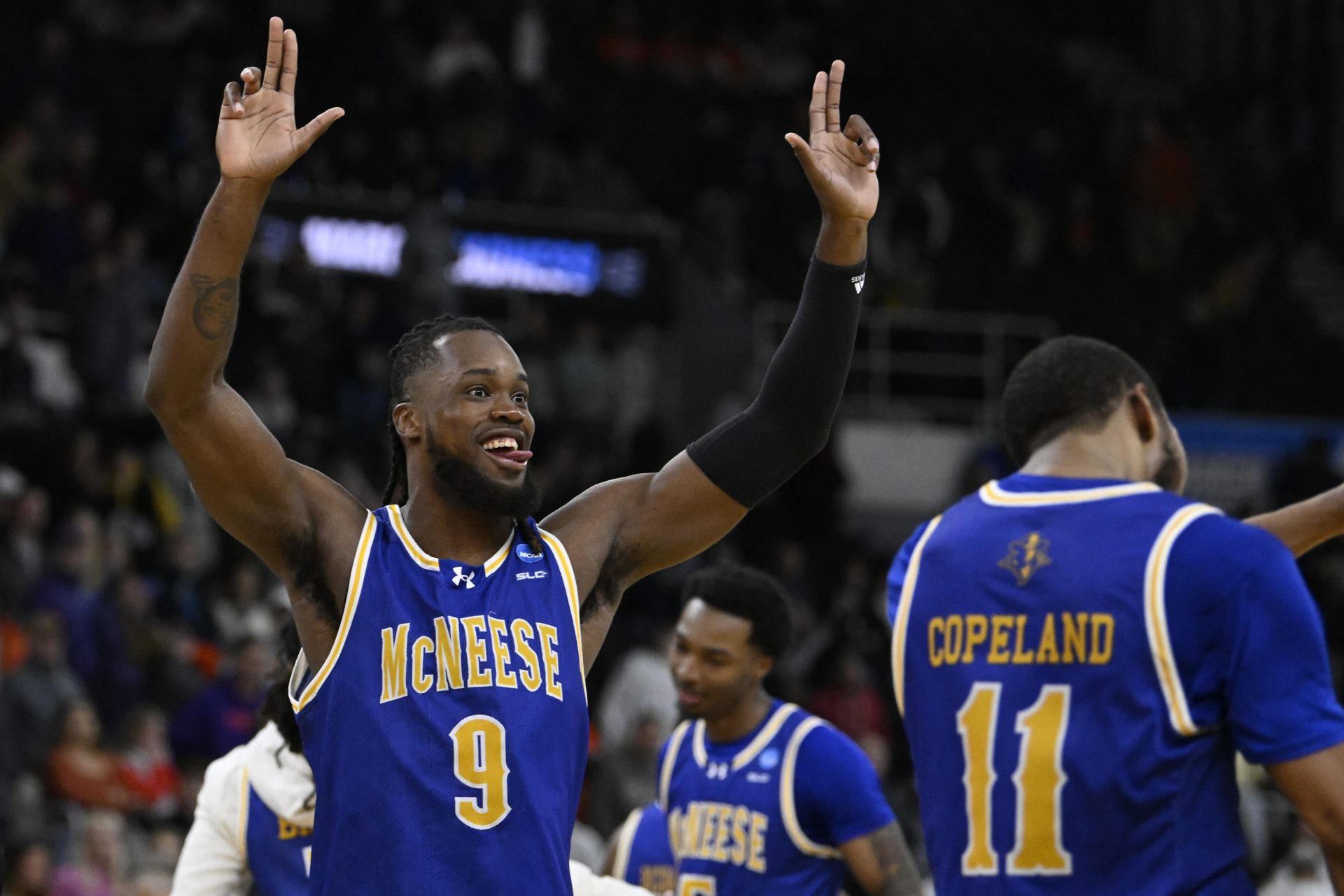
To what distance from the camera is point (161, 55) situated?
1656 cm

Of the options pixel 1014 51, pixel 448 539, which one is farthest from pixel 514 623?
pixel 1014 51

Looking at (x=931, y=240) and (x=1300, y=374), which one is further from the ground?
(x=931, y=240)

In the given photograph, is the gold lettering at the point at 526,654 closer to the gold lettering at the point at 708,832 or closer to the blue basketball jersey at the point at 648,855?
the gold lettering at the point at 708,832

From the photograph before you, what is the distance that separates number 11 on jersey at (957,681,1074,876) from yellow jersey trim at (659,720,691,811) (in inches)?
113

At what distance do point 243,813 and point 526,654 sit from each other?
1.70 meters

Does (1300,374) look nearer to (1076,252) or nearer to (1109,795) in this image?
(1076,252)

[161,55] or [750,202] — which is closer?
[161,55]

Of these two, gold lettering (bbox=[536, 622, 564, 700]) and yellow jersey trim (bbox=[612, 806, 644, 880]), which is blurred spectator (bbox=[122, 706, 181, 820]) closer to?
yellow jersey trim (bbox=[612, 806, 644, 880])

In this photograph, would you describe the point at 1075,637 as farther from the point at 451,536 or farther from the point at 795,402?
the point at 451,536

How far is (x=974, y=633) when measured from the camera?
412 centimetres

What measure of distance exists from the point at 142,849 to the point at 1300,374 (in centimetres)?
1369

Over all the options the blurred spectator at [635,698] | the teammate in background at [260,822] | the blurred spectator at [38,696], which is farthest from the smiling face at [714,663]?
the blurred spectator at [635,698]

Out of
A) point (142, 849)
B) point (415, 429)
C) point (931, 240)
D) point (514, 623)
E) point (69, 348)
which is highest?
point (931, 240)

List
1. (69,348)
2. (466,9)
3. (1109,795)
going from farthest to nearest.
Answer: (466,9)
(69,348)
(1109,795)
